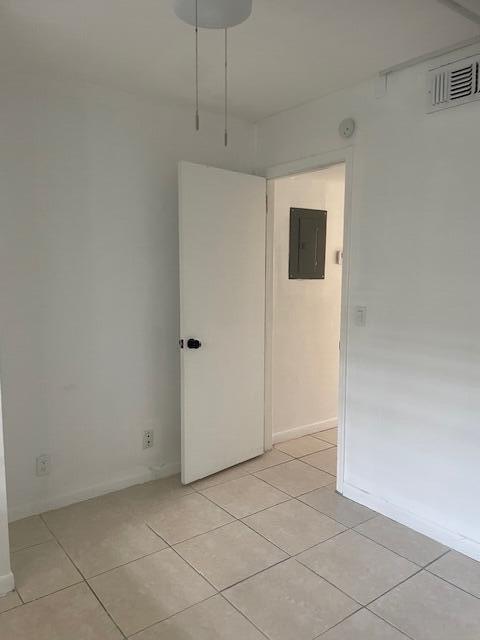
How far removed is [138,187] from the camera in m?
2.91

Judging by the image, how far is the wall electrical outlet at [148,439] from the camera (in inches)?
122

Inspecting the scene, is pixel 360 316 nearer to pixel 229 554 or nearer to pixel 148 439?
pixel 229 554

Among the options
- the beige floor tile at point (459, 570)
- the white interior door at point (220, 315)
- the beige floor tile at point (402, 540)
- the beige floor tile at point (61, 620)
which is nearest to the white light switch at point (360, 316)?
the white interior door at point (220, 315)

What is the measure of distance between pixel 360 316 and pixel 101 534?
1.83 metres

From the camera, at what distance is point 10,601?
1.97 metres

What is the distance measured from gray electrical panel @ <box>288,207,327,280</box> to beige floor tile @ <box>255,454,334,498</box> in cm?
142

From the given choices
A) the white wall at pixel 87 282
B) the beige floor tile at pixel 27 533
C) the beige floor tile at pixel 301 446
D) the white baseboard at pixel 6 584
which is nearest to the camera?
the white baseboard at pixel 6 584

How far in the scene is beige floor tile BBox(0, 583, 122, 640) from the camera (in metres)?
1.79

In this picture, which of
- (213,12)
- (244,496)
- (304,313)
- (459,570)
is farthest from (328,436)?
(213,12)

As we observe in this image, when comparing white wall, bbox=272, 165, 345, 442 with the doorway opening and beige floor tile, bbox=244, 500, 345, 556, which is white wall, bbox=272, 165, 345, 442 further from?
beige floor tile, bbox=244, 500, 345, 556

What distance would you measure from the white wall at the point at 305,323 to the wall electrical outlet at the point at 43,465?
171cm

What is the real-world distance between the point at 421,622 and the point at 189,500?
1.42 metres

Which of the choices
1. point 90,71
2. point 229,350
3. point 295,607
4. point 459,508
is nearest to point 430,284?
point 459,508

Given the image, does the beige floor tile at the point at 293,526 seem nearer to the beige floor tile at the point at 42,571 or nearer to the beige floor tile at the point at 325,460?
the beige floor tile at the point at 325,460
